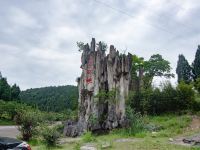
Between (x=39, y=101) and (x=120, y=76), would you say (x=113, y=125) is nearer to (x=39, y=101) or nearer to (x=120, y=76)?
(x=120, y=76)

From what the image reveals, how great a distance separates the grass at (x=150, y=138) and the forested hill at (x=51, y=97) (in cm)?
Answer: 3570

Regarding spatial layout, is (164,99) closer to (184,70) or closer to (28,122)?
(28,122)

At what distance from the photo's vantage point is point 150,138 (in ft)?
49.2

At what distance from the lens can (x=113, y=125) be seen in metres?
19.5

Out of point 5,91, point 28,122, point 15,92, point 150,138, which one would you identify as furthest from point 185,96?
point 15,92

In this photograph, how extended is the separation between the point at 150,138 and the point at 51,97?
47918mm

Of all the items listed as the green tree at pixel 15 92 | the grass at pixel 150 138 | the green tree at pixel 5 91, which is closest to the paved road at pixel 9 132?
the grass at pixel 150 138

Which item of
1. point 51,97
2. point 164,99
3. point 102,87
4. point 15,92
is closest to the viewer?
point 102,87

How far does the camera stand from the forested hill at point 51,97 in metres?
57.2

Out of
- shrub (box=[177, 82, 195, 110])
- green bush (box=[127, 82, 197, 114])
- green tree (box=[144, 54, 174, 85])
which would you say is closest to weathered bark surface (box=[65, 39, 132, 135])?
green bush (box=[127, 82, 197, 114])

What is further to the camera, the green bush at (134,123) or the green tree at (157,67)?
the green tree at (157,67)

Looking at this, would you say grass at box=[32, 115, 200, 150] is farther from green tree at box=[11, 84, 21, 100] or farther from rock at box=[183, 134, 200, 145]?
green tree at box=[11, 84, 21, 100]

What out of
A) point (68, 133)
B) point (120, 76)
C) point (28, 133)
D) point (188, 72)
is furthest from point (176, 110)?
point (188, 72)

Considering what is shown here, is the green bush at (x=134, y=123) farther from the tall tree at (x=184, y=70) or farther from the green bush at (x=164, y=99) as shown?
the tall tree at (x=184, y=70)
